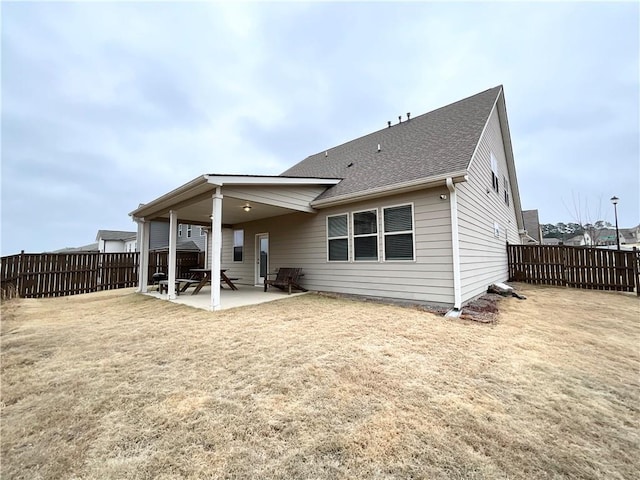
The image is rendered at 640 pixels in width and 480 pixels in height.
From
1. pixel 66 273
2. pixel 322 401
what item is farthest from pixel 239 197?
pixel 66 273

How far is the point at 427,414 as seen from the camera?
85.7 inches

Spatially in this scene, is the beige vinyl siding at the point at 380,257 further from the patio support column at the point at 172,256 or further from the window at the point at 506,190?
the window at the point at 506,190

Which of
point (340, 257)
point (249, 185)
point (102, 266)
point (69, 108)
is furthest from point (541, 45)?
point (69, 108)

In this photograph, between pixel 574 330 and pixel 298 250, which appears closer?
pixel 574 330

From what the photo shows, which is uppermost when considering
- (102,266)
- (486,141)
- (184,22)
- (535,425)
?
(184,22)

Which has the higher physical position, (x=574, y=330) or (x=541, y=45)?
(x=541, y=45)

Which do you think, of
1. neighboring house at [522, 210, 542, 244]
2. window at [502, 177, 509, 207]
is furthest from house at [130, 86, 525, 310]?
neighboring house at [522, 210, 542, 244]

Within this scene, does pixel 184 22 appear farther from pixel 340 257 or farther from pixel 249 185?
pixel 340 257

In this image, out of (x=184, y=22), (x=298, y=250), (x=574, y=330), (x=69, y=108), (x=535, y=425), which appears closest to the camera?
(x=535, y=425)

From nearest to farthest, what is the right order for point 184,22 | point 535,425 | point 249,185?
point 535,425, point 249,185, point 184,22

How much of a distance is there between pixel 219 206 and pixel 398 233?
4.05 m

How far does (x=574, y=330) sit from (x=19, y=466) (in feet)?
21.6

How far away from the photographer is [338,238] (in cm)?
776

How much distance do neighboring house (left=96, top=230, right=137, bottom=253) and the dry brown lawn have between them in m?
29.3
